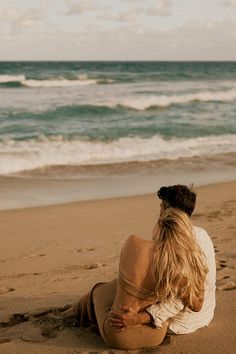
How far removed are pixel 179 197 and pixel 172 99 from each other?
26.3 metres

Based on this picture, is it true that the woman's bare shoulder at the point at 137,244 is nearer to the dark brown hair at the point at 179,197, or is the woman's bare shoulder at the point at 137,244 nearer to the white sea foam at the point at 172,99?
the dark brown hair at the point at 179,197

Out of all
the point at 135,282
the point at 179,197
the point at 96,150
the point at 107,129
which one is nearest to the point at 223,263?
the point at 135,282

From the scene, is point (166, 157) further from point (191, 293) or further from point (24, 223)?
point (191, 293)

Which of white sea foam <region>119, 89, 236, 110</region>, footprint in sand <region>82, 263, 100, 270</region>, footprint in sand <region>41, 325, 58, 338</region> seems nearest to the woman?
footprint in sand <region>41, 325, 58, 338</region>

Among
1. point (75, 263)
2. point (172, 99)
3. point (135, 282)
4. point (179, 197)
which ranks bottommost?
point (75, 263)

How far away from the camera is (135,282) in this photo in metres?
3.57

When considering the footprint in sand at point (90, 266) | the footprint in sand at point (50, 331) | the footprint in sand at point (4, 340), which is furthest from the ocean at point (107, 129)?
the footprint in sand at point (4, 340)

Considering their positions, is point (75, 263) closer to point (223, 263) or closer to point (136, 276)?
point (223, 263)

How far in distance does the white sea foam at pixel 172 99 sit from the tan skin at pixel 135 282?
878 inches

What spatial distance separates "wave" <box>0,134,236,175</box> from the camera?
12.8m

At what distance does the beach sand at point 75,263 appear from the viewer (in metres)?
3.86

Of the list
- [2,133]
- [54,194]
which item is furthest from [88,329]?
[2,133]

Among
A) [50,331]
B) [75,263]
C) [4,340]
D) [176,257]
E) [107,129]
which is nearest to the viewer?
[176,257]

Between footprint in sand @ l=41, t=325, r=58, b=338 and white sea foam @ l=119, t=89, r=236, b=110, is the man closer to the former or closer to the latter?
footprint in sand @ l=41, t=325, r=58, b=338
